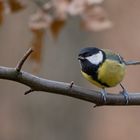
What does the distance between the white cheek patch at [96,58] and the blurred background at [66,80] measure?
7.47 feet

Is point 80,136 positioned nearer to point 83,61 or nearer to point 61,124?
point 61,124

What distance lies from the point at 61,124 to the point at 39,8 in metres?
2.46

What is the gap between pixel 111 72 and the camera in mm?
2268

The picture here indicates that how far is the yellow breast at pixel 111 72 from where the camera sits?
2213 mm

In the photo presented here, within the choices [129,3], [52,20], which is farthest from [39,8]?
[129,3]

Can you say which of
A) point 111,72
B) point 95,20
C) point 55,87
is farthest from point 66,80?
point 55,87

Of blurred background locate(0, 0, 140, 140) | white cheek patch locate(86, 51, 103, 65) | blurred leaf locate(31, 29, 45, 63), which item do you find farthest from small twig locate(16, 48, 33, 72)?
blurred background locate(0, 0, 140, 140)

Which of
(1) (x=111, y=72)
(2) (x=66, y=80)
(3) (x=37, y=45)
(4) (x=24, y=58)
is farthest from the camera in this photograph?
(2) (x=66, y=80)

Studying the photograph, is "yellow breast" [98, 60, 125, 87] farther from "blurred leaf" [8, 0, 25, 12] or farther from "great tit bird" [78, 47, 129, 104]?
"blurred leaf" [8, 0, 25, 12]

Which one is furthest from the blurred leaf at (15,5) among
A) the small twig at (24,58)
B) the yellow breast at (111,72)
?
the small twig at (24,58)

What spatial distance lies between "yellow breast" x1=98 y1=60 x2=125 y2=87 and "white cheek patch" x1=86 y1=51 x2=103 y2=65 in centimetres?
2

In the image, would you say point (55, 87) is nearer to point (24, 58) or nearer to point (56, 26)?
point (24, 58)

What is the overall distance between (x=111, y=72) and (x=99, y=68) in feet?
0.21

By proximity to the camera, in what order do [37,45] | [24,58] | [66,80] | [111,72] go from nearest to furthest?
[24,58], [37,45], [111,72], [66,80]
